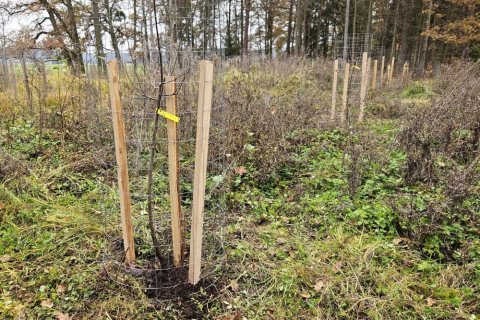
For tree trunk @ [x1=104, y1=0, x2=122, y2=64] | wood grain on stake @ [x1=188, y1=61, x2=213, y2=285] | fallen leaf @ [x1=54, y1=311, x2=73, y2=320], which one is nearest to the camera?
wood grain on stake @ [x1=188, y1=61, x2=213, y2=285]

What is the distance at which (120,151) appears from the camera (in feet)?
7.61

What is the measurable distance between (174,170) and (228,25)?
20321mm

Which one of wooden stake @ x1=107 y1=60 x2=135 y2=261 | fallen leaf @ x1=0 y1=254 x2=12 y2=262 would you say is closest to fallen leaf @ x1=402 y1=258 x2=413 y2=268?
wooden stake @ x1=107 y1=60 x2=135 y2=261

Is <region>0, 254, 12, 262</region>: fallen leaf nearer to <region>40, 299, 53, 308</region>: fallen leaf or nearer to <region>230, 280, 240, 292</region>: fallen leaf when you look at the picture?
<region>40, 299, 53, 308</region>: fallen leaf

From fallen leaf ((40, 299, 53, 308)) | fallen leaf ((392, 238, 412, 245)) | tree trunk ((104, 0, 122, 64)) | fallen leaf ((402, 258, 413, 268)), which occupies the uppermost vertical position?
tree trunk ((104, 0, 122, 64))

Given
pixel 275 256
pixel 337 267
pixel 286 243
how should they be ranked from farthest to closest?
pixel 286 243, pixel 275 256, pixel 337 267

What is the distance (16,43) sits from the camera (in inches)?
507

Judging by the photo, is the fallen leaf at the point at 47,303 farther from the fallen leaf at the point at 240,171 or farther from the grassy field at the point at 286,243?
the fallen leaf at the point at 240,171

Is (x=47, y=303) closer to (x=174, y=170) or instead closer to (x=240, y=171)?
(x=174, y=170)

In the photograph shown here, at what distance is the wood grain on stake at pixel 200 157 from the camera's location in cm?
212

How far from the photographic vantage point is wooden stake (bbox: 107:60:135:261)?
86.4 inches

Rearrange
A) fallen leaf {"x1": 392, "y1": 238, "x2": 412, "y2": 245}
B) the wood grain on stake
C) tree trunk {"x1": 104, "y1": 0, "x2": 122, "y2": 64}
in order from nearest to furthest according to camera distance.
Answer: the wood grain on stake < tree trunk {"x1": 104, "y1": 0, "x2": 122, "y2": 64} < fallen leaf {"x1": 392, "y1": 238, "x2": 412, "y2": 245}

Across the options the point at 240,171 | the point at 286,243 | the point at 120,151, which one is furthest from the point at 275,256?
the point at 120,151

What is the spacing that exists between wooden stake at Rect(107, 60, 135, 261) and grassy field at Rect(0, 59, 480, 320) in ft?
1.33
